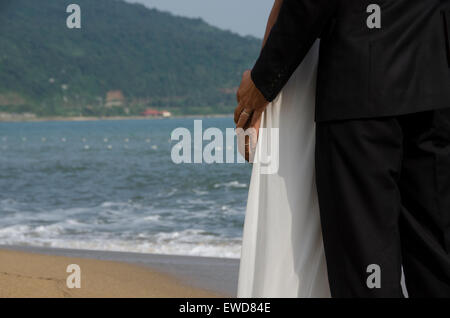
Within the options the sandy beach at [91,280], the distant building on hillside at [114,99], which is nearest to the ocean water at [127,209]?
the sandy beach at [91,280]

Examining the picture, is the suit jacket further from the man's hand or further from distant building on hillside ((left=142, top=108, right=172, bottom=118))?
distant building on hillside ((left=142, top=108, right=172, bottom=118))

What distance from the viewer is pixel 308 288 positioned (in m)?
1.62

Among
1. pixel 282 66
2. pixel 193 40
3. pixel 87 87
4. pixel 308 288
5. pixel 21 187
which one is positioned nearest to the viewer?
pixel 282 66

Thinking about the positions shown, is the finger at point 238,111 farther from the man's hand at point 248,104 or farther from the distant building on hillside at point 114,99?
the distant building on hillside at point 114,99

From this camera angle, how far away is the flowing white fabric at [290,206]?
62.9 inches

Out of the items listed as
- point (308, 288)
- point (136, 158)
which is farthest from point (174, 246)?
point (136, 158)

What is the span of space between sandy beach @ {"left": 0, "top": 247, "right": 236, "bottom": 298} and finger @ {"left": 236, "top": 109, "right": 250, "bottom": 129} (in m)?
1.74

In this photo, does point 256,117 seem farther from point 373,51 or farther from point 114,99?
point 114,99

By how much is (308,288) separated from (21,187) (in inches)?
539

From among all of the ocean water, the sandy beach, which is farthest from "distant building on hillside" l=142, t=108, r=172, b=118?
the sandy beach

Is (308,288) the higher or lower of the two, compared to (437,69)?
lower

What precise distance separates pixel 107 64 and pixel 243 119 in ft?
307
